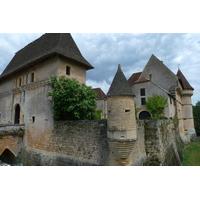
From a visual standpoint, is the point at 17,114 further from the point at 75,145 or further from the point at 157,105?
the point at 157,105

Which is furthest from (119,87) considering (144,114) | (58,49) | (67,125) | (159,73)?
(159,73)

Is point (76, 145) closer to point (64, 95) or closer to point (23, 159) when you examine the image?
point (64, 95)

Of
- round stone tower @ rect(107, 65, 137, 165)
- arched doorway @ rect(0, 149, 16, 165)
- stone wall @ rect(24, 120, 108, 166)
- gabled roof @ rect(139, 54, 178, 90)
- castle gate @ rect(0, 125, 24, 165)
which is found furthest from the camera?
gabled roof @ rect(139, 54, 178, 90)

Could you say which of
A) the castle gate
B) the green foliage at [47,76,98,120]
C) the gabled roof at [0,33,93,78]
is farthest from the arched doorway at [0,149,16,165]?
the gabled roof at [0,33,93,78]

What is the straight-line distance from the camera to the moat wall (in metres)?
8.80

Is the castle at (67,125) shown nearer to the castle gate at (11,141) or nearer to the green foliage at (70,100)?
the castle gate at (11,141)

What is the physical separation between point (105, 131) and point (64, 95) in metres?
4.40

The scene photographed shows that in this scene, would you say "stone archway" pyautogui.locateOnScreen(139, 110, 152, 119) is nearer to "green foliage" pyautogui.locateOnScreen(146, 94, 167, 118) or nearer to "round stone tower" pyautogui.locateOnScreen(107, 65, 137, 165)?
"green foliage" pyautogui.locateOnScreen(146, 94, 167, 118)

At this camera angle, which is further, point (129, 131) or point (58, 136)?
point (58, 136)

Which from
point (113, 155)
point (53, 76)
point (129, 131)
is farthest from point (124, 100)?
point (53, 76)

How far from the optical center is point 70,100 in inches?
421

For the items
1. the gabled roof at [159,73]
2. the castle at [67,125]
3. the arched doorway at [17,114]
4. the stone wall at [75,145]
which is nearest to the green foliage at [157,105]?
the castle at [67,125]

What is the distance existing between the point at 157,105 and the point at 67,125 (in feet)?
39.0

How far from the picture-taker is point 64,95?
11.1 m
